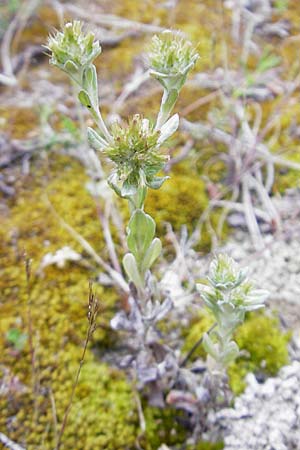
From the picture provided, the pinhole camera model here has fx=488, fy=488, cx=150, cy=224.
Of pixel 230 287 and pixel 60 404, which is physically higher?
pixel 230 287

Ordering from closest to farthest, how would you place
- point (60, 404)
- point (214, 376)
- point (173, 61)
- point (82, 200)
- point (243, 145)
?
point (173, 61)
point (214, 376)
point (60, 404)
point (82, 200)
point (243, 145)

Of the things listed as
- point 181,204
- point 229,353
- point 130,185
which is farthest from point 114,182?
point 181,204

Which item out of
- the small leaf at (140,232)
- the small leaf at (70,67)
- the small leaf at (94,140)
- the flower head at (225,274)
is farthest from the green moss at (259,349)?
the small leaf at (70,67)

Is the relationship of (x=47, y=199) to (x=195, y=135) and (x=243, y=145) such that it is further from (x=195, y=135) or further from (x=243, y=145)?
(x=243, y=145)

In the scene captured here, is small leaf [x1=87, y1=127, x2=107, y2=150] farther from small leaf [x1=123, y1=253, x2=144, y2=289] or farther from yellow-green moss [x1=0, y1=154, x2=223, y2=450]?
yellow-green moss [x1=0, y1=154, x2=223, y2=450]

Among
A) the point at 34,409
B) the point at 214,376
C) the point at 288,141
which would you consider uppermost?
the point at 288,141

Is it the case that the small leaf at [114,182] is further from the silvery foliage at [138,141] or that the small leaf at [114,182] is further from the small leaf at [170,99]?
the small leaf at [170,99]

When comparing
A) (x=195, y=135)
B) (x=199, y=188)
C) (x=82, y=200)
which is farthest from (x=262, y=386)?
(x=195, y=135)
